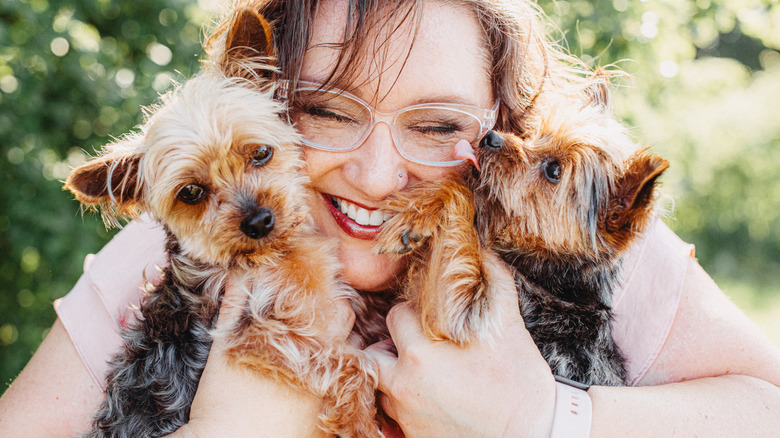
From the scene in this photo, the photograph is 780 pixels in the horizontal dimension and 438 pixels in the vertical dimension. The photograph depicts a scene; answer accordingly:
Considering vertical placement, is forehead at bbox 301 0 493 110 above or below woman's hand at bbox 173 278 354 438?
above

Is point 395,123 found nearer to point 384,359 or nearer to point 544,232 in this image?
point 544,232

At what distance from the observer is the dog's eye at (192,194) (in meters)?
2.70

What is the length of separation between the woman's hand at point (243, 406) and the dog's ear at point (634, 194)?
1.64 metres

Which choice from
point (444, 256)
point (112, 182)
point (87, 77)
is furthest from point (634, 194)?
point (87, 77)

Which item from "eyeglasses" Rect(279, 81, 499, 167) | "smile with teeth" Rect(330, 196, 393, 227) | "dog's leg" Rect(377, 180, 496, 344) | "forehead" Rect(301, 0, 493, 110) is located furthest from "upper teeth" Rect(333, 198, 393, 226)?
"forehead" Rect(301, 0, 493, 110)

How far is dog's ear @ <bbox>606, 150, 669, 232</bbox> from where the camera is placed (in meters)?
2.41

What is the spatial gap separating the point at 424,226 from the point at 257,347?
92 centimetres

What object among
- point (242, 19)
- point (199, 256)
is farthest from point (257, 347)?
point (242, 19)

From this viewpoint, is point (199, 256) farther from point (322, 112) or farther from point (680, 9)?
point (680, 9)

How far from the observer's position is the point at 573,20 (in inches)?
181

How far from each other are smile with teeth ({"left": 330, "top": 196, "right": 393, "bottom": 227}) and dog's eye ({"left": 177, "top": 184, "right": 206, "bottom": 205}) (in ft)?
2.05

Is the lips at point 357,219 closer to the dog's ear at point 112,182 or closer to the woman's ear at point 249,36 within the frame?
the woman's ear at point 249,36

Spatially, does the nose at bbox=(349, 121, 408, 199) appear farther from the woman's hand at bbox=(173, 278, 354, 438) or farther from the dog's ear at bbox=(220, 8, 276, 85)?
the woman's hand at bbox=(173, 278, 354, 438)

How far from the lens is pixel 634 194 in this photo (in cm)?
248
